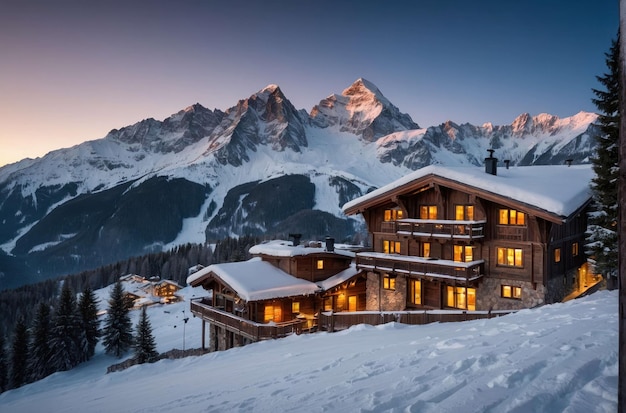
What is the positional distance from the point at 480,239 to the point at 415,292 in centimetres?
568

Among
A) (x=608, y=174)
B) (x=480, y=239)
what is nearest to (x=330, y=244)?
(x=480, y=239)

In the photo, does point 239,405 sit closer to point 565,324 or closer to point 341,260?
point 565,324

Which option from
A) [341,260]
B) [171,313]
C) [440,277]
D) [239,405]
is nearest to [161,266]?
[171,313]

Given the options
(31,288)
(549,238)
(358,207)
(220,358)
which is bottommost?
(31,288)

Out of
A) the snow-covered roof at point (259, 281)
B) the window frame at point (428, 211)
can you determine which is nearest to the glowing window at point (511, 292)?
the window frame at point (428, 211)

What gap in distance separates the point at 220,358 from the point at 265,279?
13952 millimetres

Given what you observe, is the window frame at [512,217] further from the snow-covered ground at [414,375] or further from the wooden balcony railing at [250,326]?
the wooden balcony railing at [250,326]

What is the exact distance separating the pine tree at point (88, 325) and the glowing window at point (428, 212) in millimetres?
44482

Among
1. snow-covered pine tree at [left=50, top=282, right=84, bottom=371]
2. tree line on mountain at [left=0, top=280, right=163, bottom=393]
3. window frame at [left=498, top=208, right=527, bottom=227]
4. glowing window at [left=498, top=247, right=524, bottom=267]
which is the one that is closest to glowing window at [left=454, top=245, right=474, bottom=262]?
glowing window at [left=498, top=247, right=524, bottom=267]

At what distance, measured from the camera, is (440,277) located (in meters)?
24.0

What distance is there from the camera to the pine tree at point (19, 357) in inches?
1799

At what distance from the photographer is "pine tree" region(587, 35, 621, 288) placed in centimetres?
1903

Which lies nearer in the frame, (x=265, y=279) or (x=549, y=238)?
(x=549, y=238)

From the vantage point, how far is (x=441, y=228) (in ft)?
81.5
